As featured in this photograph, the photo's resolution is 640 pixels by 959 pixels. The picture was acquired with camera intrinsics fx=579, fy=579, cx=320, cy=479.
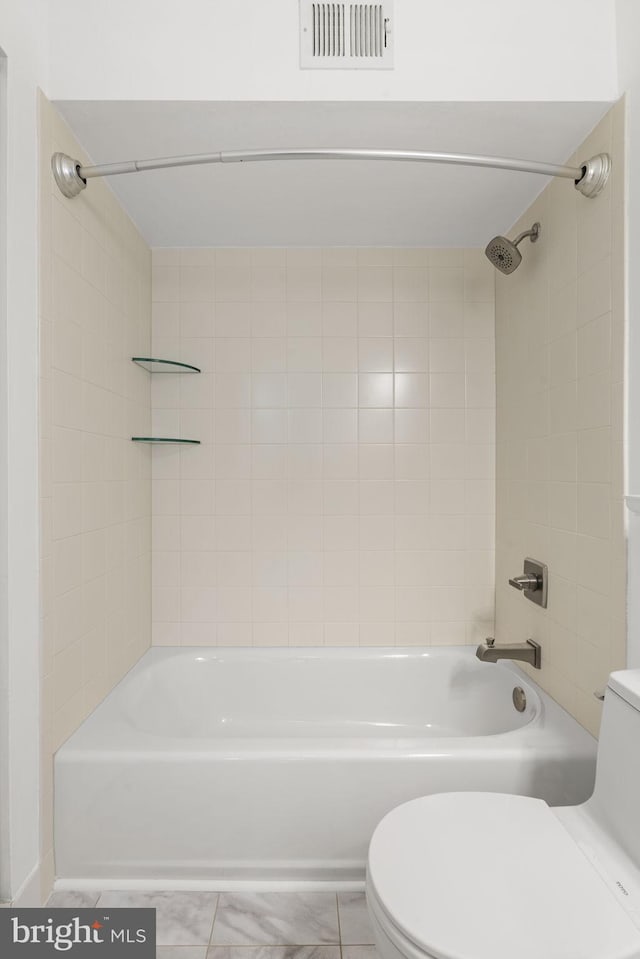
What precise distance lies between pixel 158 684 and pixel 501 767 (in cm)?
128

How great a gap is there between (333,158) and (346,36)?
343 mm

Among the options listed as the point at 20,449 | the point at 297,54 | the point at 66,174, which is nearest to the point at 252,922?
the point at 20,449

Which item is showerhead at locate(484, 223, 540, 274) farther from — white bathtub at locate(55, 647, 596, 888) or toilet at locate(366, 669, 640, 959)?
white bathtub at locate(55, 647, 596, 888)

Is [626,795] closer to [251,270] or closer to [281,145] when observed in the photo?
[281,145]

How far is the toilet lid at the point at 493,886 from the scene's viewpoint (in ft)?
3.00

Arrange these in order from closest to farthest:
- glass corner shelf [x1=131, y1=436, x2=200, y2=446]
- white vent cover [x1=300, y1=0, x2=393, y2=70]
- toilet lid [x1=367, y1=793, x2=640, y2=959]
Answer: toilet lid [x1=367, y1=793, x2=640, y2=959], white vent cover [x1=300, y1=0, x2=393, y2=70], glass corner shelf [x1=131, y1=436, x2=200, y2=446]

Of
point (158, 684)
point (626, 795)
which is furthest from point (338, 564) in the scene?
point (626, 795)

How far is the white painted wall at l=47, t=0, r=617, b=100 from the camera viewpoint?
4.87ft

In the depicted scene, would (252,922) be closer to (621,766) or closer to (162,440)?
(621,766)

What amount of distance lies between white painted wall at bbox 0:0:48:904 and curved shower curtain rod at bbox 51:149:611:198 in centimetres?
13

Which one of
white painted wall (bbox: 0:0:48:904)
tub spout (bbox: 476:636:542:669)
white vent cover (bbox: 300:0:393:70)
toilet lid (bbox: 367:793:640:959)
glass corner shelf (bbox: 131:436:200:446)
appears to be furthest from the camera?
glass corner shelf (bbox: 131:436:200:446)

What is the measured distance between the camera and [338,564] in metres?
2.44

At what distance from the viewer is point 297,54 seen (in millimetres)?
1491

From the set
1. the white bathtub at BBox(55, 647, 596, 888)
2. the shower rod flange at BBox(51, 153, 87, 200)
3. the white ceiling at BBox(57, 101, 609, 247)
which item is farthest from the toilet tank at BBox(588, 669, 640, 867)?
the shower rod flange at BBox(51, 153, 87, 200)
